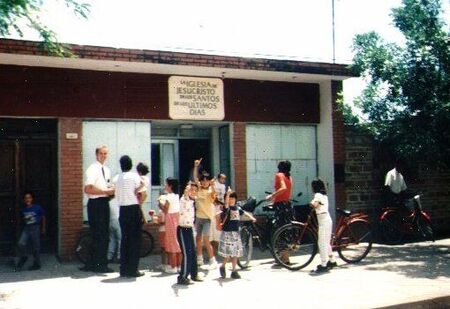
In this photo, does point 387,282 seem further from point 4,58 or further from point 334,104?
point 4,58

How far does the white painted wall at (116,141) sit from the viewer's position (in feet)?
32.6

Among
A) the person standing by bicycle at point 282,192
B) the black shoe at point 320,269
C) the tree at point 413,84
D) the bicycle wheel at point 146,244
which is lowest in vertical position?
the black shoe at point 320,269

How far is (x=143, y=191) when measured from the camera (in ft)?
26.3

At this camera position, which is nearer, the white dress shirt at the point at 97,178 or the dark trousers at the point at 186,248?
the dark trousers at the point at 186,248

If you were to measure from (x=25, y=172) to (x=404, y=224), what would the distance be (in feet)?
27.4

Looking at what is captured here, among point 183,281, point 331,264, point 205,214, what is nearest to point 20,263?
point 183,281

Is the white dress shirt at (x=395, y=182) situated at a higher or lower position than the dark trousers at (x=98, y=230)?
higher

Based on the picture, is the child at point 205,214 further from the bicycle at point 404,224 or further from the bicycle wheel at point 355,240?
the bicycle at point 404,224

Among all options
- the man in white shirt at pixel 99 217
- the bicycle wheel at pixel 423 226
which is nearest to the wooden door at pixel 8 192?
the man in white shirt at pixel 99 217

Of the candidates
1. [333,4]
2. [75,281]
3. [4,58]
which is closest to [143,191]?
[75,281]

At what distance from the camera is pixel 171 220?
26.6ft

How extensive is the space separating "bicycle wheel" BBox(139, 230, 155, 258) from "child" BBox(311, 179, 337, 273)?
351 cm

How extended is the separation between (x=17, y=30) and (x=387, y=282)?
247 inches

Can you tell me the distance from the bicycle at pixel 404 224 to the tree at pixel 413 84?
1.75 meters
